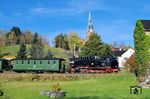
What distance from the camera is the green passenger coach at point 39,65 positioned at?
6109 cm

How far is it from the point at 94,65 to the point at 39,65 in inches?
367

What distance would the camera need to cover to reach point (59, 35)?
16350 cm

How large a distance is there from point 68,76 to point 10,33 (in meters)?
110

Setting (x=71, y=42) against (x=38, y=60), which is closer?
(x=38, y=60)

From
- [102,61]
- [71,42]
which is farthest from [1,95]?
[71,42]

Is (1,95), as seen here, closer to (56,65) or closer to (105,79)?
(105,79)

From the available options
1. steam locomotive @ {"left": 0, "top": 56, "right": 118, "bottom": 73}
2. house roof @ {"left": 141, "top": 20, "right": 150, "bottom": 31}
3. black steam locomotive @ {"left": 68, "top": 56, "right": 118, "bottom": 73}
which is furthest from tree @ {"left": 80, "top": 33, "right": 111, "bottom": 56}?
black steam locomotive @ {"left": 68, "top": 56, "right": 118, "bottom": 73}

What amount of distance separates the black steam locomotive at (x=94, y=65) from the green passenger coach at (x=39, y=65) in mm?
2367

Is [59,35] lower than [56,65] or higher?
higher

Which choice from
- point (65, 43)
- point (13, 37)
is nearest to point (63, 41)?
point (65, 43)

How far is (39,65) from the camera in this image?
61.4m

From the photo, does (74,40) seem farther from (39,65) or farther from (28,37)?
(39,65)

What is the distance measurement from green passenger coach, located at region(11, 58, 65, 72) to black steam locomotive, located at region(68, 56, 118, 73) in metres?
2.37

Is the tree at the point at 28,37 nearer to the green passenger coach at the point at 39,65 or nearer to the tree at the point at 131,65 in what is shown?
the tree at the point at 131,65
